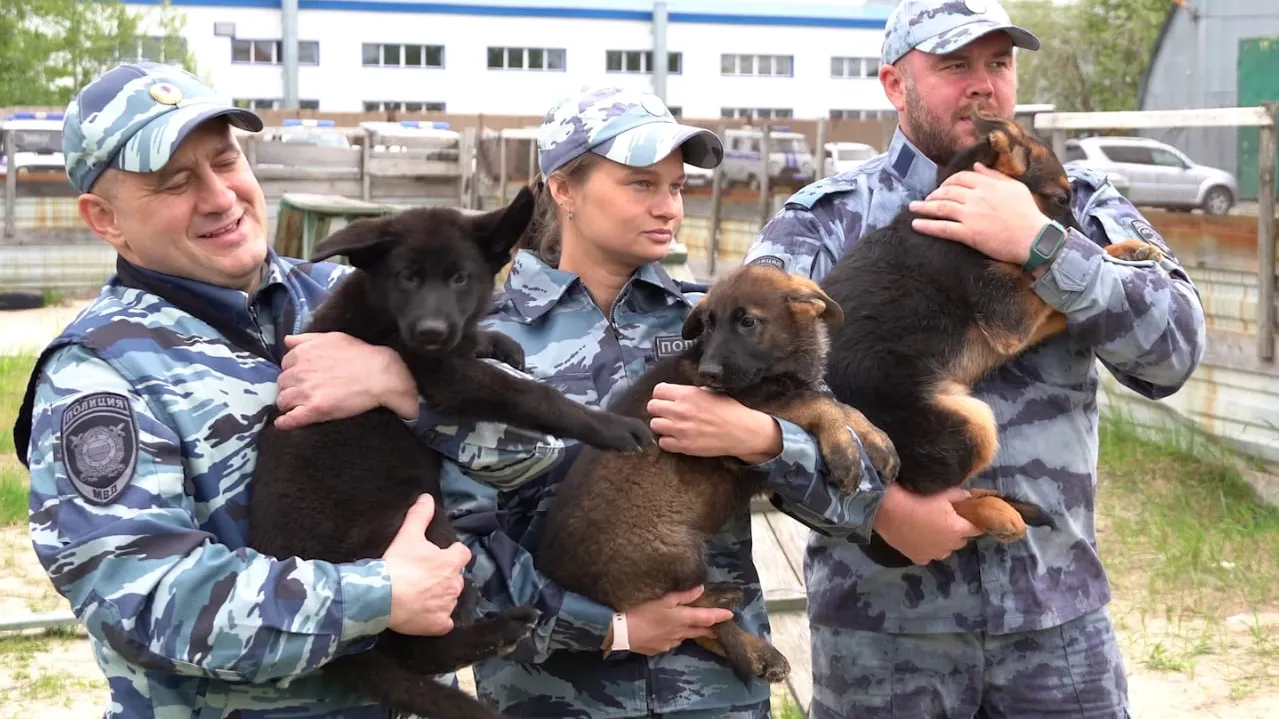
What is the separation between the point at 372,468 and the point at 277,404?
300mm

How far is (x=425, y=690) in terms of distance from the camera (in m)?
2.90

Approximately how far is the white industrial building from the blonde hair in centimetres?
5444

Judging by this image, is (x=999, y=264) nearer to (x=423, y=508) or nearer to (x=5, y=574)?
(x=423, y=508)

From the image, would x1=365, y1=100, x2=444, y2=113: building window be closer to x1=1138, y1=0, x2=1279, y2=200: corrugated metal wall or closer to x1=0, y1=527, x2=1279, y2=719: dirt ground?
x1=1138, y1=0, x2=1279, y2=200: corrugated metal wall

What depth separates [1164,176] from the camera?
40.4 feet

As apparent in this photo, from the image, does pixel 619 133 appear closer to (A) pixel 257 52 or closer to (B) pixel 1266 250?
(B) pixel 1266 250

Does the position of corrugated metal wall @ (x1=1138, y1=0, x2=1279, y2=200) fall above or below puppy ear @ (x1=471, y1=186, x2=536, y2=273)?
above

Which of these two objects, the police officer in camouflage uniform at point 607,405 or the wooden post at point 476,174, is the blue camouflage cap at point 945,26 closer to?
the police officer in camouflage uniform at point 607,405

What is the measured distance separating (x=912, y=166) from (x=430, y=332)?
172 centimetres

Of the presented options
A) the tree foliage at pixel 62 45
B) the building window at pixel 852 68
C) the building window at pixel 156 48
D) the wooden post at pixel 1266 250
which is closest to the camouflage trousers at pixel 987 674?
the wooden post at pixel 1266 250

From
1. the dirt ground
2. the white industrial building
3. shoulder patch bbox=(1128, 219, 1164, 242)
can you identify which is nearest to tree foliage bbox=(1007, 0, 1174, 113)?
the white industrial building

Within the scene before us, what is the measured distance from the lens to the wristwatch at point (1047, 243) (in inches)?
137

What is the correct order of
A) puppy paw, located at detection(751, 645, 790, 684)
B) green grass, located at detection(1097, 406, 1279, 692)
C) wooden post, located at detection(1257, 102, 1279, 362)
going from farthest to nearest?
wooden post, located at detection(1257, 102, 1279, 362)
green grass, located at detection(1097, 406, 1279, 692)
puppy paw, located at detection(751, 645, 790, 684)

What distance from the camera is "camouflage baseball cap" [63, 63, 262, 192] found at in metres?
2.69
